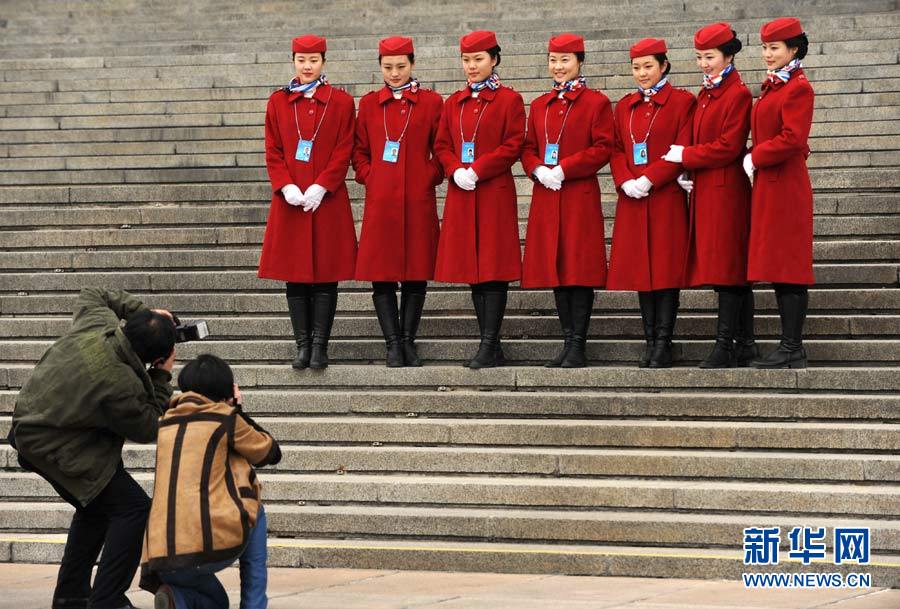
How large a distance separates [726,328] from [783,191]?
89 cm

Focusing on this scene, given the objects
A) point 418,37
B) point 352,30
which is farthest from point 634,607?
point 352,30

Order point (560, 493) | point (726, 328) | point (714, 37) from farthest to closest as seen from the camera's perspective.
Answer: point (714, 37)
point (726, 328)
point (560, 493)

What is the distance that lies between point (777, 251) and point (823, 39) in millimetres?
5438

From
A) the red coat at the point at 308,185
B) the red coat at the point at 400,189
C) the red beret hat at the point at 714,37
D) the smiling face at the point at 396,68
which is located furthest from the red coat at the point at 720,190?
the red coat at the point at 308,185

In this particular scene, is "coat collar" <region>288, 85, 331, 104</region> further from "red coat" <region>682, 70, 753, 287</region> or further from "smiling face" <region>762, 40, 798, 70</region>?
"smiling face" <region>762, 40, 798, 70</region>

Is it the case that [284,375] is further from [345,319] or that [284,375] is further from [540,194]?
[540,194]

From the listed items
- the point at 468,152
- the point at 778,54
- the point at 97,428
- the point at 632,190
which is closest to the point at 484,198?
the point at 468,152

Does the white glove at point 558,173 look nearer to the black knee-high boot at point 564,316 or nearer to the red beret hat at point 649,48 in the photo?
the black knee-high boot at point 564,316

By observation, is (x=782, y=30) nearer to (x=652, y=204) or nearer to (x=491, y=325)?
(x=652, y=204)

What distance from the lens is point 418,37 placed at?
593 inches

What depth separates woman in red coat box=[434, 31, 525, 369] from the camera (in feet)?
31.2

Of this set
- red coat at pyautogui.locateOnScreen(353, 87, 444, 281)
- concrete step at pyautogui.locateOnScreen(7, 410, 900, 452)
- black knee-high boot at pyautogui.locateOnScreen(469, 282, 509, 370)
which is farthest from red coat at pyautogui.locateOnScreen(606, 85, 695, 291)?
red coat at pyautogui.locateOnScreen(353, 87, 444, 281)

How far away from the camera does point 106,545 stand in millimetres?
6516

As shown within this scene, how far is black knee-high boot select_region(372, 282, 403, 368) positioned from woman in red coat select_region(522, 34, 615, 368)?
2.80ft
